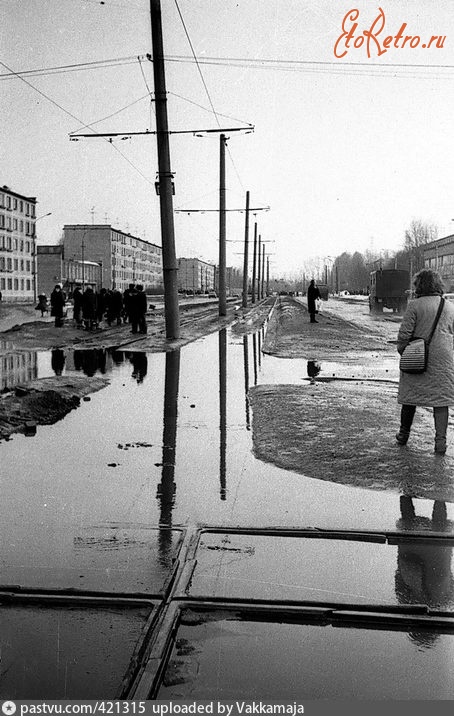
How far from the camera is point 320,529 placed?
4449mm

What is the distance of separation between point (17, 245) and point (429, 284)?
95.5 metres

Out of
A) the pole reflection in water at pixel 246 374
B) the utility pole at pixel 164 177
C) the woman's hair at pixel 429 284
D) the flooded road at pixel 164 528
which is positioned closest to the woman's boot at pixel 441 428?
the woman's hair at pixel 429 284

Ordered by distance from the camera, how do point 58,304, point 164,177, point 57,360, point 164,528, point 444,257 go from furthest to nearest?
point 444,257 → point 58,304 → point 164,177 → point 57,360 → point 164,528

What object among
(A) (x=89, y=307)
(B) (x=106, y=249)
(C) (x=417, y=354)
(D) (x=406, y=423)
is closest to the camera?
(C) (x=417, y=354)

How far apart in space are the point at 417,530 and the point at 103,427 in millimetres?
4063

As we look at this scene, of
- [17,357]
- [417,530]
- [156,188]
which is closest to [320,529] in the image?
[417,530]

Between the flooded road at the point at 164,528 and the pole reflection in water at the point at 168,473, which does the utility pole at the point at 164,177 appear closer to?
the pole reflection in water at the point at 168,473

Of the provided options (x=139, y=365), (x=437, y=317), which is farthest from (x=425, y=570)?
(x=139, y=365)

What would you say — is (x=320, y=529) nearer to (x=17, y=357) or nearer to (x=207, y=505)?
(x=207, y=505)

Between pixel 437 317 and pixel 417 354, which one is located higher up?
pixel 437 317

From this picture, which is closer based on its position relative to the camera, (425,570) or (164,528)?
(425,570)

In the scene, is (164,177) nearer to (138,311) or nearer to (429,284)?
(138,311)

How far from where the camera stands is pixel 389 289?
167ft

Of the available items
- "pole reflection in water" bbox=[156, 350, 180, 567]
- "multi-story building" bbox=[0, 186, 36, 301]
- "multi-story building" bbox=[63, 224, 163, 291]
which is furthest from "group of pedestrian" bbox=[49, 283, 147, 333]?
"multi-story building" bbox=[63, 224, 163, 291]
